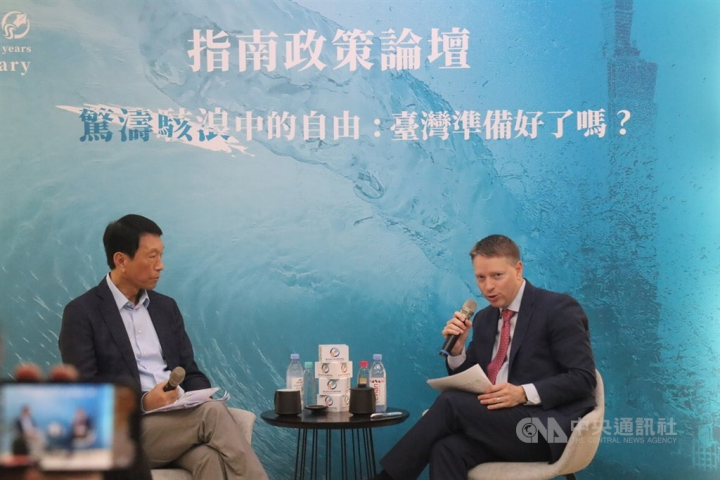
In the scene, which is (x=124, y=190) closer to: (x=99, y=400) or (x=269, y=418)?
(x=269, y=418)

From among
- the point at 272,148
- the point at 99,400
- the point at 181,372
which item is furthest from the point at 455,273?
the point at 99,400

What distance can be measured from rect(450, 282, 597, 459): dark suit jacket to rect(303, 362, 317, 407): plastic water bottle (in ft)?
3.03

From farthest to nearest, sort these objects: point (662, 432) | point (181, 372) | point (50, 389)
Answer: point (662, 432) → point (181, 372) → point (50, 389)

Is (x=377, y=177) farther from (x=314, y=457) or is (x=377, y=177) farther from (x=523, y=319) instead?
(x=314, y=457)

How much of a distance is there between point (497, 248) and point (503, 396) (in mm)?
621

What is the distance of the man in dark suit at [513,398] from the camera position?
303 centimetres

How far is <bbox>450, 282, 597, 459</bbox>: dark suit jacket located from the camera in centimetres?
305

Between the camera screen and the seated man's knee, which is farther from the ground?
the camera screen

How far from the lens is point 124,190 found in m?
4.23

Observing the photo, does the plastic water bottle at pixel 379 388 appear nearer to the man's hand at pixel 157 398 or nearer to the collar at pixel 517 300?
the collar at pixel 517 300

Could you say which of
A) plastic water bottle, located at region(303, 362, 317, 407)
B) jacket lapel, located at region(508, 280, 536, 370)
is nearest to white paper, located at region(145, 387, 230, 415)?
plastic water bottle, located at region(303, 362, 317, 407)

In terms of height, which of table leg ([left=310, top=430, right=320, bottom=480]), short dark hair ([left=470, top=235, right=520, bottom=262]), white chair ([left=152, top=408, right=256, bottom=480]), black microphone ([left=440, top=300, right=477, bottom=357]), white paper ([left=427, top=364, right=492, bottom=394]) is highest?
short dark hair ([left=470, top=235, right=520, bottom=262])

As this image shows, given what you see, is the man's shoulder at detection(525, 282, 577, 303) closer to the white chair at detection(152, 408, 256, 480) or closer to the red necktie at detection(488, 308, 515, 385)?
the red necktie at detection(488, 308, 515, 385)

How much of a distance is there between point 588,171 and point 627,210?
282mm
